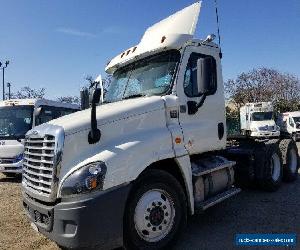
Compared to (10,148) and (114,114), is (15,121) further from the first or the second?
(114,114)

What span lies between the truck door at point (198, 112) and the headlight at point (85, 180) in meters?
1.67

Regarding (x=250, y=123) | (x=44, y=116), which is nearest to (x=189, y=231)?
(x=44, y=116)

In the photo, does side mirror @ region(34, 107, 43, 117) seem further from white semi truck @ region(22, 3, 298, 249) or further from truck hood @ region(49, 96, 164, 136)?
truck hood @ region(49, 96, 164, 136)

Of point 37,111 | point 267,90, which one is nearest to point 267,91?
point 267,90

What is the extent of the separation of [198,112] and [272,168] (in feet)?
12.2

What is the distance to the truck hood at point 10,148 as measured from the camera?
11812 mm

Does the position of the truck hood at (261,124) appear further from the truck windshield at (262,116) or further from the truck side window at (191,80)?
the truck side window at (191,80)

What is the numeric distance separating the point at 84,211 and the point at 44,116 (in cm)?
976

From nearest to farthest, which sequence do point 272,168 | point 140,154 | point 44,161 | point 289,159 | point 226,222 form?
1. point 44,161
2. point 140,154
3. point 226,222
4. point 272,168
5. point 289,159

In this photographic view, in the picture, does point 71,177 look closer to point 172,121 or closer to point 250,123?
point 172,121

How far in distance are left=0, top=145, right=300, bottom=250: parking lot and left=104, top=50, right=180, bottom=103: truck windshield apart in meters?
2.32

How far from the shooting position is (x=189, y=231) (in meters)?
5.74

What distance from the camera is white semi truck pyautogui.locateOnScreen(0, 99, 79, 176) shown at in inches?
467

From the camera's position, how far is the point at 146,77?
5.72m
